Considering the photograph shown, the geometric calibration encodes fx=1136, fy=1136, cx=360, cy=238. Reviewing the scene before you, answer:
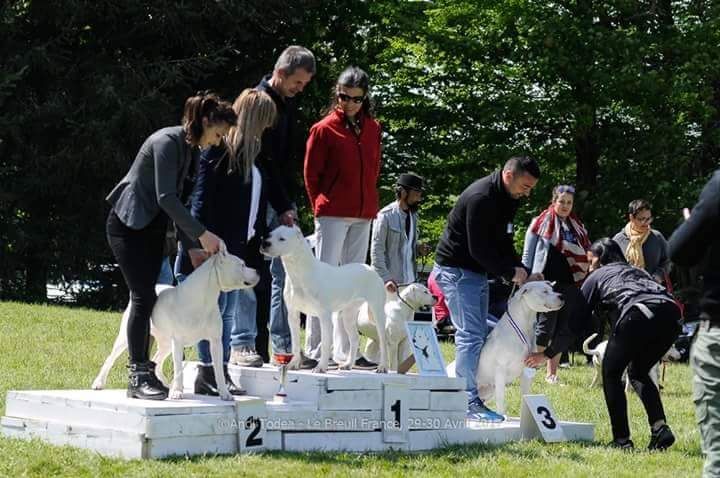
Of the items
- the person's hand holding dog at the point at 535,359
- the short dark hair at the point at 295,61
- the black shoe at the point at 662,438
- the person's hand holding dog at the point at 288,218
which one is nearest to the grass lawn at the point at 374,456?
the black shoe at the point at 662,438

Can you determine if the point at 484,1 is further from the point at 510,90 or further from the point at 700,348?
the point at 700,348

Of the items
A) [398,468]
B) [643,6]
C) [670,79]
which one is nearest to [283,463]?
[398,468]

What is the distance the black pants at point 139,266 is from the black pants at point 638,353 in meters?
2.89

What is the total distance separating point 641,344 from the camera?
7.01 m

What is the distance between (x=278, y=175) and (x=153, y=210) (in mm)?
1293

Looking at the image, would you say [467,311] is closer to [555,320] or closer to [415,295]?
[415,295]

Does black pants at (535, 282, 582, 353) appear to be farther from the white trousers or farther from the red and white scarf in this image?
the white trousers

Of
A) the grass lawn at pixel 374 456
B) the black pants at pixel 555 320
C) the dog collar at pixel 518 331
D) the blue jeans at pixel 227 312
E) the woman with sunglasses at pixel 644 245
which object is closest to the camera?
the grass lawn at pixel 374 456

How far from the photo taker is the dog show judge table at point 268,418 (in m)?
5.75

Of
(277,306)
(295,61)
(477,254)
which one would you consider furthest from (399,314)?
(295,61)

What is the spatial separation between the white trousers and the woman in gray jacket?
4.23 feet

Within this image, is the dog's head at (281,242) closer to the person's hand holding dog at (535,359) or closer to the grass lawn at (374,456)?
the grass lawn at (374,456)

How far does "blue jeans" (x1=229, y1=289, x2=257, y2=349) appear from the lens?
6852mm

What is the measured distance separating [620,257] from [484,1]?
15.4m
